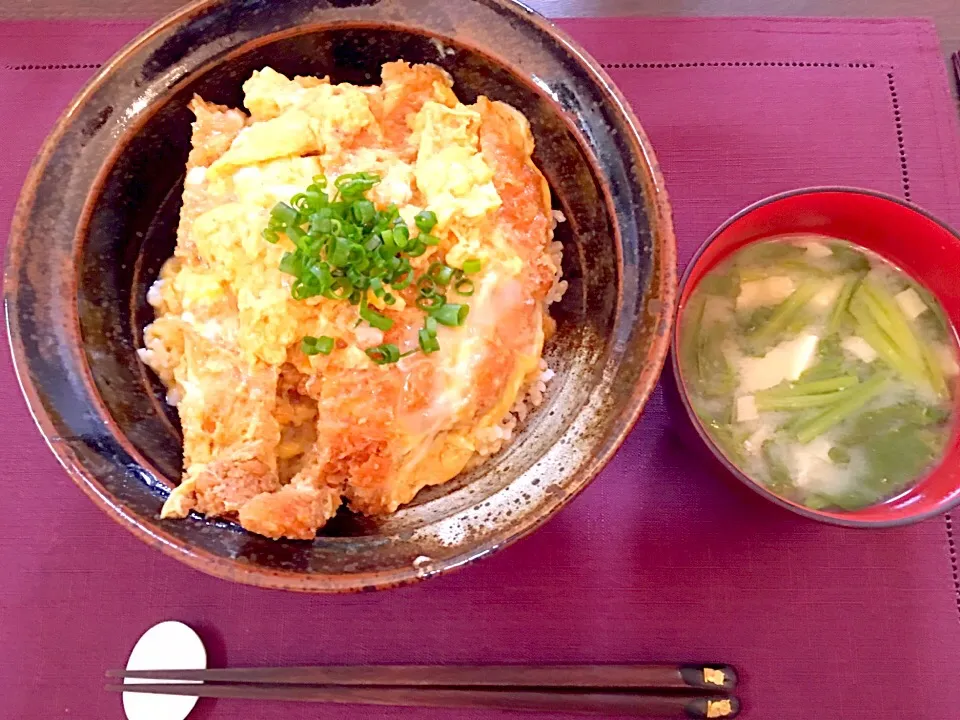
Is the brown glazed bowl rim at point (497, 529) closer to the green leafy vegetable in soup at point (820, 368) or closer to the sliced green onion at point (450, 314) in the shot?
the green leafy vegetable in soup at point (820, 368)

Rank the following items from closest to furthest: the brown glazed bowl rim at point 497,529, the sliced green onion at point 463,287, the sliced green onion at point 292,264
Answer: the brown glazed bowl rim at point 497,529 → the sliced green onion at point 292,264 → the sliced green onion at point 463,287

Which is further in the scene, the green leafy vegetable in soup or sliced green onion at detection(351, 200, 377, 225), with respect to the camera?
the green leafy vegetable in soup

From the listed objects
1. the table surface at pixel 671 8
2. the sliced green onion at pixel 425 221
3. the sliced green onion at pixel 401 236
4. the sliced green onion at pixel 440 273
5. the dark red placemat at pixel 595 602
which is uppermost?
the table surface at pixel 671 8

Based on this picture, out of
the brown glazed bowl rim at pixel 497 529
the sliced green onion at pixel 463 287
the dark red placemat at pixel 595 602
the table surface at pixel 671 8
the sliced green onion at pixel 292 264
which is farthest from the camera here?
the table surface at pixel 671 8

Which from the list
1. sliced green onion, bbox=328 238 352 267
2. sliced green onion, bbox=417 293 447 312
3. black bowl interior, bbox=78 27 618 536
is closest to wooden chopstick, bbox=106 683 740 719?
black bowl interior, bbox=78 27 618 536

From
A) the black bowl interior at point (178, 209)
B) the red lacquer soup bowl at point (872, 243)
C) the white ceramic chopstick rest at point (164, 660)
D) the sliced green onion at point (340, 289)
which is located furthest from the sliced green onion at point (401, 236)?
the white ceramic chopstick rest at point (164, 660)

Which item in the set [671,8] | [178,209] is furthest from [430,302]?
→ [671,8]

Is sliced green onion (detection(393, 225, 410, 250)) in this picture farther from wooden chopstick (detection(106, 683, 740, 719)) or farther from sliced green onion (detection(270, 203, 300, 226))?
wooden chopstick (detection(106, 683, 740, 719))

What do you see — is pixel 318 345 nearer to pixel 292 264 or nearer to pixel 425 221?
pixel 292 264
